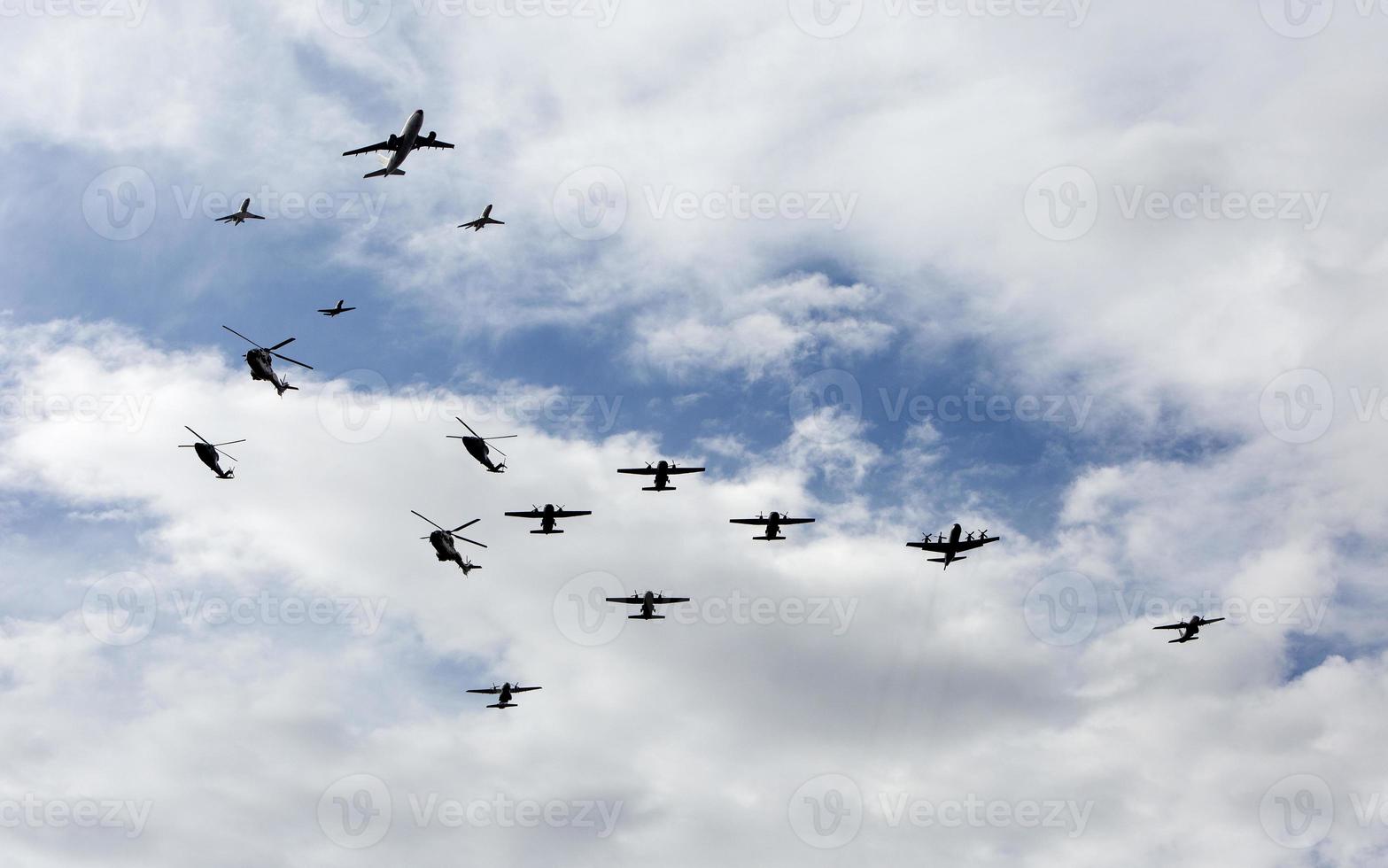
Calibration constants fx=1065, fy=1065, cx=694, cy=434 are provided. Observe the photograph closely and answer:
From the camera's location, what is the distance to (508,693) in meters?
153

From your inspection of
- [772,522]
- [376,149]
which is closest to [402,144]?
[376,149]

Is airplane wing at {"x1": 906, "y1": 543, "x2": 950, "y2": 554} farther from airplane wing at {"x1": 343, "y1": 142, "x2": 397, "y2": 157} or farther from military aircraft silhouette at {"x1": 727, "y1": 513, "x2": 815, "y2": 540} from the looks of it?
airplane wing at {"x1": 343, "y1": 142, "x2": 397, "y2": 157}

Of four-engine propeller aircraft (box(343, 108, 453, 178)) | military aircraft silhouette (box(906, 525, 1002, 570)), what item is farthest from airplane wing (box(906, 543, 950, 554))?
four-engine propeller aircraft (box(343, 108, 453, 178))

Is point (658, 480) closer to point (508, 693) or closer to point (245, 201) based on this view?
point (508, 693)

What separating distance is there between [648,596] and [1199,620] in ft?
289

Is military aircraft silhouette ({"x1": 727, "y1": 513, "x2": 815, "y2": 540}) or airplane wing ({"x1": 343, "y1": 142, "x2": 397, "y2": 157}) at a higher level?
airplane wing ({"x1": 343, "y1": 142, "x2": 397, "y2": 157})

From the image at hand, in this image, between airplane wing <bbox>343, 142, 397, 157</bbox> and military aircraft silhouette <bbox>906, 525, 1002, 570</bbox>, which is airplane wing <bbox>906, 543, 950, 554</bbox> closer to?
military aircraft silhouette <bbox>906, 525, 1002, 570</bbox>

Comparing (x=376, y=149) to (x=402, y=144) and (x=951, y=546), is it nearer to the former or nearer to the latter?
(x=402, y=144)

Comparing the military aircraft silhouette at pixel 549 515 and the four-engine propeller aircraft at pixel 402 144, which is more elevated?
the four-engine propeller aircraft at pixel 402 144

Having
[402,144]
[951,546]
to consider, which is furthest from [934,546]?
[402,144]

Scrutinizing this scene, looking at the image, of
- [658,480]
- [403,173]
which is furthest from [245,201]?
[658,480]

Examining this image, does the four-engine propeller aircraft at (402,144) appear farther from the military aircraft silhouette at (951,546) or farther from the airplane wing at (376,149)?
the military aircraft silhouette at (951,546)

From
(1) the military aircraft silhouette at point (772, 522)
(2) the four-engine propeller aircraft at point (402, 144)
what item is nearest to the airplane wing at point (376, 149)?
(2) the four-engine propeller aircraft at point (402, 144)

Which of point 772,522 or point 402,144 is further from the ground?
point 402,144
